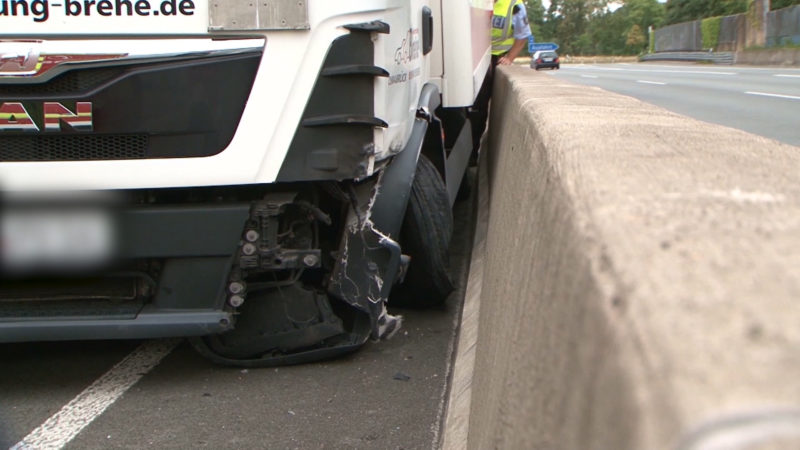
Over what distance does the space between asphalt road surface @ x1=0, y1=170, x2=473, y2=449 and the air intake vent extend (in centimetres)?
106

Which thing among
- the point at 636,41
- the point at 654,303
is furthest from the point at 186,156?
the point at 636,41

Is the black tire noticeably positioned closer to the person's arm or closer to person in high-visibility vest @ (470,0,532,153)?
person in high-visibility vest @ (470,0,532,153)

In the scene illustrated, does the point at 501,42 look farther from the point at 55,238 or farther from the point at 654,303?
the point at 654,303

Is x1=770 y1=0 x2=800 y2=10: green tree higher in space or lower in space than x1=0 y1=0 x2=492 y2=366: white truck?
higher

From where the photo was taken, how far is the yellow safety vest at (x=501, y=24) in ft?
33.9

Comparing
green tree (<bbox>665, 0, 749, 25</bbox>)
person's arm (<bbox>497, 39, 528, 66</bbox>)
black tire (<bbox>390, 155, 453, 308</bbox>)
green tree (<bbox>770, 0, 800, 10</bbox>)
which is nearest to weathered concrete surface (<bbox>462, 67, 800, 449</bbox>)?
black tire (<bbox>390, 155, 453, 308</bbox>)

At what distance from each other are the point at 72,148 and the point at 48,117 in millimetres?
157

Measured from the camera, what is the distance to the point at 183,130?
147 inches

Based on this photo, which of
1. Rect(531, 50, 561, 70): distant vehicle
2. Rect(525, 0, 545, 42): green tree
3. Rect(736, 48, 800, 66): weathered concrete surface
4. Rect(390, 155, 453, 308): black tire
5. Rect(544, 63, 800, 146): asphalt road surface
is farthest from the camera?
Rect(525, 0, 545, 42): green tree

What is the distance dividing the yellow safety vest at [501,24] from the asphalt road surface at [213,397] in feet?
19.5

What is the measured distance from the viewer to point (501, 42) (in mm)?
10734

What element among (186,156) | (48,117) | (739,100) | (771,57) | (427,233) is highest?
(48,117)

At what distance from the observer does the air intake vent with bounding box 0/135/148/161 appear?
371 centimetres

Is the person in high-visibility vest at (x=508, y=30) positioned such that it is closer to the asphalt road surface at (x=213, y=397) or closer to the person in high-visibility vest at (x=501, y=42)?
the person in high-visibility vest at (x=501, y=42)
